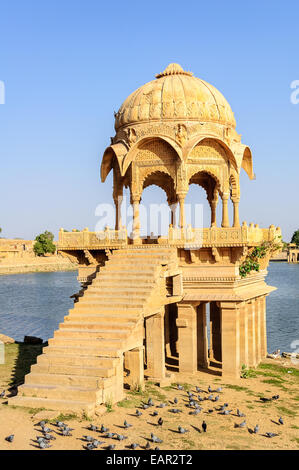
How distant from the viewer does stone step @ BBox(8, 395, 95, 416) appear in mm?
12344

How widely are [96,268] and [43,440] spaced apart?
32.8 feet

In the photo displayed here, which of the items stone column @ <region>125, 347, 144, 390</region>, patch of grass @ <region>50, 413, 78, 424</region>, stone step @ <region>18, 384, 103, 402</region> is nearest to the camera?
patch of grass @ <region>50, 413, 78, 424</region>

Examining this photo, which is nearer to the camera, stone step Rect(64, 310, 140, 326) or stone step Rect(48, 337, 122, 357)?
stone step Rect(48, 337, 122, 357)

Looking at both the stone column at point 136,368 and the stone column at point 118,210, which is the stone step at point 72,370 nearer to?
the stone column at point 136,368

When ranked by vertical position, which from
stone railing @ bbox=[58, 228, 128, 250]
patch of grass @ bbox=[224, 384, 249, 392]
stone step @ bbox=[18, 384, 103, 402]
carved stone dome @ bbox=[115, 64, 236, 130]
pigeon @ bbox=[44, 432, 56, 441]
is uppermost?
carved stone dome @ bbox=[115, 64, 236, 130]

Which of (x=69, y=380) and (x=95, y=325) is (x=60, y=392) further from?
(x=95, y=325)

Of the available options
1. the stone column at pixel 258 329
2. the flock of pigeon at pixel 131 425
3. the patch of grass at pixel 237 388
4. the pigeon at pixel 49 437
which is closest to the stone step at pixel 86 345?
the flock of pigeon at pixel 131 425

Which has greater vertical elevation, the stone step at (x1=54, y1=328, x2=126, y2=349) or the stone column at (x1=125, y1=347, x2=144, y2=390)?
the stone step at (x1=54, y1=328, x2=126, y2=349)

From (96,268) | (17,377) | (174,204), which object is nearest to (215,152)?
(174,204)

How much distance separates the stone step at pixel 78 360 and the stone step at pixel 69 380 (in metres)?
0.26

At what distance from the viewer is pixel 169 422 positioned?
41.1 feet

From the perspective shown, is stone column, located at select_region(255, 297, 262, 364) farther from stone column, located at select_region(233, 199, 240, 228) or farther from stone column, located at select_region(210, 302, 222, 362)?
stone column, located at select_region(233, 199, 240, 228)

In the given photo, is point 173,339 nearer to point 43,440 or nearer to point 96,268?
point 96,268

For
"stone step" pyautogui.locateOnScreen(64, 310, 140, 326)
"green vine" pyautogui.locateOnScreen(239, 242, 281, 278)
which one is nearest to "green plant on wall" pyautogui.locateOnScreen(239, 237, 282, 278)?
"green vine" pyautogui.locateOnScreen(239, 242, 281, 278)
